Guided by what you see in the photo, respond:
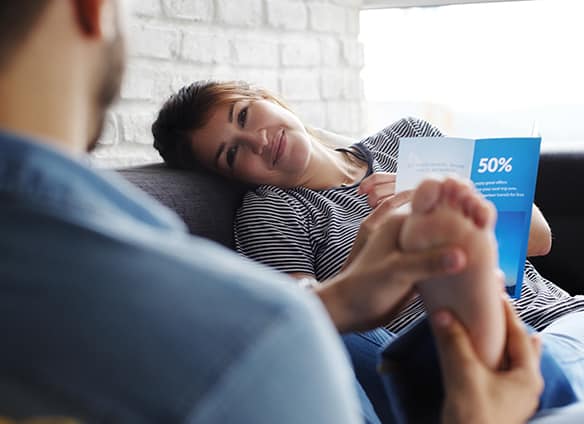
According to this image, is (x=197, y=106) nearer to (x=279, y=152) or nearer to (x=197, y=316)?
(x=279, y=152)

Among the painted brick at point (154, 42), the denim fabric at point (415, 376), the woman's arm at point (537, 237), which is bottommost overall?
the woman's arm at point (537, 237)

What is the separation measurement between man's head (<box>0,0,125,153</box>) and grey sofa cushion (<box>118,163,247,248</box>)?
Result: 91 centimetres

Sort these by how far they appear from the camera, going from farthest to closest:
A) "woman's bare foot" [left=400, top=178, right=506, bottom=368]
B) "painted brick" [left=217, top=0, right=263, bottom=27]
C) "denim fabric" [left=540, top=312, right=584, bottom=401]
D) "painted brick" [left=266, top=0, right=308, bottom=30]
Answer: "painted brick" [left=266, top=0, right=308, bottom=30]
"painted brick" [left=217, top=0, right=263, bottom=27]
"denim fabric" [left=540, top=312, right=584, bottom=401]
"woman's bare foot" [left=400, top=178, right=506, bottom=368]

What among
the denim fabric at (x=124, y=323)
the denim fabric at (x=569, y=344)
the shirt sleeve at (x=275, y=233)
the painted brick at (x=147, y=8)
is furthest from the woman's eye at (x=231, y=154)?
the denim fabric at (x=124, y=323)

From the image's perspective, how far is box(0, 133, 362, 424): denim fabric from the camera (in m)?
0.46

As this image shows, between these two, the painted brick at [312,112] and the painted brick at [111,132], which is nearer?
the painted brick at [111,132]

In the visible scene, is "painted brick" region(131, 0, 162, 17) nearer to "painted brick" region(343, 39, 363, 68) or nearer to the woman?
the woman

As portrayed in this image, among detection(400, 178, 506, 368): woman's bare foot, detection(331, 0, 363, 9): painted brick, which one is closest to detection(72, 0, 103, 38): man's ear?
detection(400, 178, 506, 368): woman's bare foot

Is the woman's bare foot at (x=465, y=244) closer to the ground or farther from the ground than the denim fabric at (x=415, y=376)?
farther from the ground

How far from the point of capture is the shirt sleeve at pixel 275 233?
1586 millimetres

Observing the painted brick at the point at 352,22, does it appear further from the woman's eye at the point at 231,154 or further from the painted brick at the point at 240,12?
the woman's eye at the point at 231,154

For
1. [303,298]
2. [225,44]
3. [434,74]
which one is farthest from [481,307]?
[434,74]

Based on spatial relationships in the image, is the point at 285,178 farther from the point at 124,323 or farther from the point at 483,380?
the point at 124,323

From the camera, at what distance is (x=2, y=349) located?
18.5 inches
